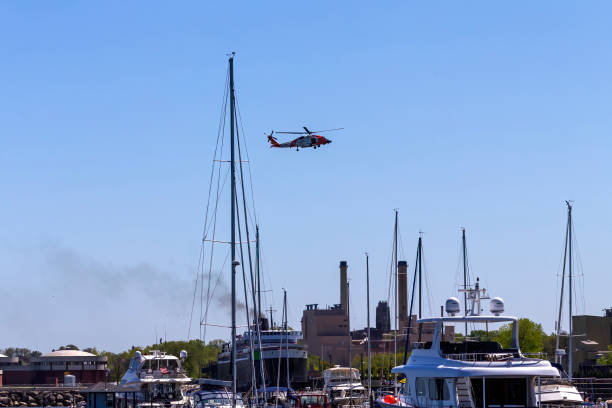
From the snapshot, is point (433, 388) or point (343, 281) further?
point (343, 281)

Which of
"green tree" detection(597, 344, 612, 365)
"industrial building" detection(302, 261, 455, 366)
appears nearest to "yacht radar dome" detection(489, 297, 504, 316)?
"green tree" detection(597, 344, 612, 365)

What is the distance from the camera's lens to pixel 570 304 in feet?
248

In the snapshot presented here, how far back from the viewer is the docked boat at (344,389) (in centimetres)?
7444

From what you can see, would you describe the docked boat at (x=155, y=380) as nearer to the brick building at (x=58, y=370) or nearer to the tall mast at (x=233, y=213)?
the tall mast at (x=233, y=213)

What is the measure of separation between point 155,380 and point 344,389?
17430mm

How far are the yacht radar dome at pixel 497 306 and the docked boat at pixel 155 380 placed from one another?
26.5 m

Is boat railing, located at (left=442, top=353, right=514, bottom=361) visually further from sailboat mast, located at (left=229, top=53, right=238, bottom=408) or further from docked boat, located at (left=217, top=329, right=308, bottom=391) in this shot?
docked boat, located at (left=217, top=329, right=308, bottom=391)

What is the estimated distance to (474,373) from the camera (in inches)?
1576

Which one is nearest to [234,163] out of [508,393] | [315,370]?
[508,393]

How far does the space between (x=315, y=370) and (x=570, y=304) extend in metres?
Answer: 95.1

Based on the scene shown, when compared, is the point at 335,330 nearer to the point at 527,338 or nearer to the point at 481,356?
the point at 527,338

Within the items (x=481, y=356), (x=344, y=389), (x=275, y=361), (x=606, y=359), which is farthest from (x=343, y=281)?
(x=481, y=356)

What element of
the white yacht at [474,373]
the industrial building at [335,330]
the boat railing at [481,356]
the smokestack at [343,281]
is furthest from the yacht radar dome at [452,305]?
the smokestack at [343,281]

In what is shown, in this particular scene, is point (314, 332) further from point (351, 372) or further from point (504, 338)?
point (351, 372)
